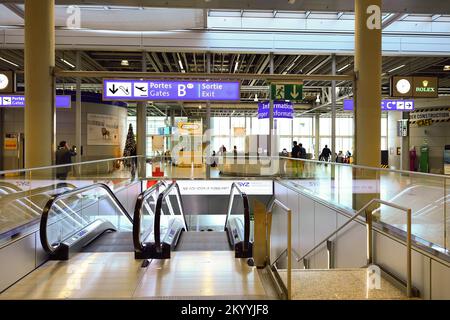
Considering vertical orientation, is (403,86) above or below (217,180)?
above

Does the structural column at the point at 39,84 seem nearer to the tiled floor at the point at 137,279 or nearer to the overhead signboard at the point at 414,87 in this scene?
the tiled floor at the point at 137,279

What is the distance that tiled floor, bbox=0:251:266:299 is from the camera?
11.8 ft

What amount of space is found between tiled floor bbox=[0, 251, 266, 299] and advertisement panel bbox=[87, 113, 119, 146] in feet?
47.8

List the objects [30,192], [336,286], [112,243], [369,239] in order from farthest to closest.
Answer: [112,243] < [30,192] < [369,239] < [336,286]

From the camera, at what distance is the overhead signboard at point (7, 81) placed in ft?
28.8

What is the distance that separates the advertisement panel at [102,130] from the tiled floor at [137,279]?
14.6 meters

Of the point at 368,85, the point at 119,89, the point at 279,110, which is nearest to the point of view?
the point at 368,85

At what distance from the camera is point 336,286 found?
3.90 meters

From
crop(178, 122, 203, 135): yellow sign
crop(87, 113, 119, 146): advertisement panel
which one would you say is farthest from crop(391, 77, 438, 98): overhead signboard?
crop(178, 122, 203, 135): yellow sign

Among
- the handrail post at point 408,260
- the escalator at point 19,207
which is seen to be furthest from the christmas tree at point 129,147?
the handrail post at point 408,260

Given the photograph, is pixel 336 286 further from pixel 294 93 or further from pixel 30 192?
pixel 294 93

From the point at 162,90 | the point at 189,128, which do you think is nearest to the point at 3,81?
the point at 162,90

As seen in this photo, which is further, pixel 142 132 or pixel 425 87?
pixel 142 132

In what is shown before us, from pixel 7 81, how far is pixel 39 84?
273cm
